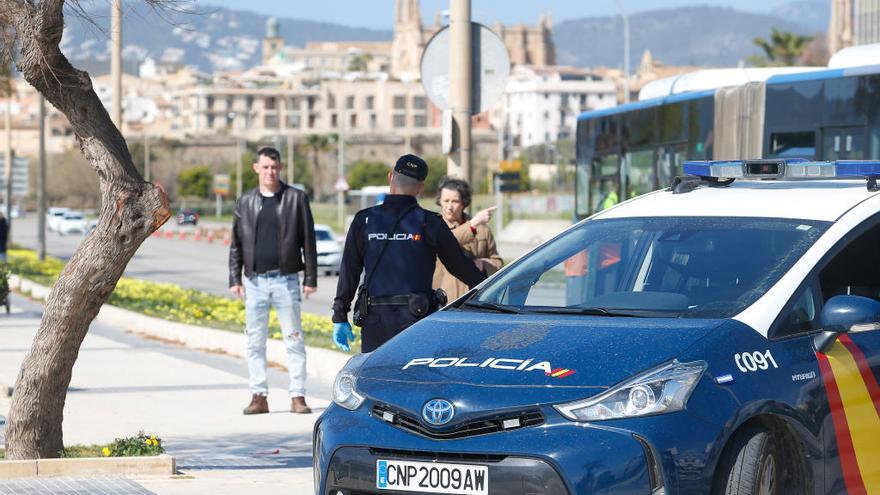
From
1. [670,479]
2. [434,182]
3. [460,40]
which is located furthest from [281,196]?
[434,182]

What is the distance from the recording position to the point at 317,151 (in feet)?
560

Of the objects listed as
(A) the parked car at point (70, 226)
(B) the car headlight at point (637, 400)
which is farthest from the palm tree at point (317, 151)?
(B) the car headlight at point (637, 400)

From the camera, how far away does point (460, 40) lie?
450 inches

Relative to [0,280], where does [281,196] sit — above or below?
above

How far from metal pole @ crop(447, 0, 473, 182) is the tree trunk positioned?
3693 mm

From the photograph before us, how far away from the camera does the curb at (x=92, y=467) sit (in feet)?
26.6

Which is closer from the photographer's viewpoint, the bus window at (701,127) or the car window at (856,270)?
the car window at (856,270)

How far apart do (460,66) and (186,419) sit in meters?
3.16

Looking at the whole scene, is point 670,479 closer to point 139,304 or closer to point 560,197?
point 139,304

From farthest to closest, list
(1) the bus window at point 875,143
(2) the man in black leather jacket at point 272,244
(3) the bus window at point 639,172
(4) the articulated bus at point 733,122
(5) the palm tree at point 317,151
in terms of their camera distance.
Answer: (5) the palm tree at point 317,151 < (3) the bus window at point 639,172 < (4) the articulated bus at point 733,122 < (1) the bus window at point 875,143 < (2) the man in black leather jacket at point 272,244

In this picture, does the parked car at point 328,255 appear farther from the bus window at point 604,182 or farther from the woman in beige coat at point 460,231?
the woman in beige coat at point 460,231

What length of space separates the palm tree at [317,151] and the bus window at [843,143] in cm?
15117

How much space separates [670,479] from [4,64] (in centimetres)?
519

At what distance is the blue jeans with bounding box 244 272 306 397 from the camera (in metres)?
11.0
